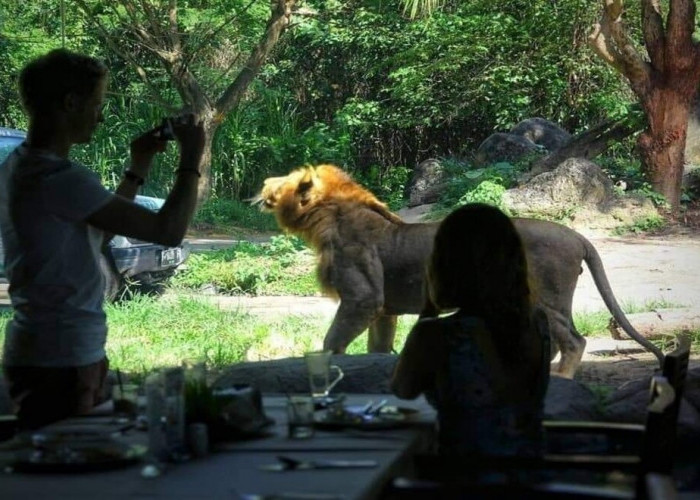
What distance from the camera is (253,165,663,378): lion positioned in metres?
6.26

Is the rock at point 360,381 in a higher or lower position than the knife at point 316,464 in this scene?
lower

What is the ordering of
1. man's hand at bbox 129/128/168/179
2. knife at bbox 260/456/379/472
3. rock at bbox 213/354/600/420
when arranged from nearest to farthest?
knife at bbox 260/456/379/472, man's hand at bbox 129/128/168/179, rock at bbox 213/354/600/420

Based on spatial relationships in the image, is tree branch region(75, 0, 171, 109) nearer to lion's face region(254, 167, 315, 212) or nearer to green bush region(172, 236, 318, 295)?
green bush region(172, 236, 318, 295)

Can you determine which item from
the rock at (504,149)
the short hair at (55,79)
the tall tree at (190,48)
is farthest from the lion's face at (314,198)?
the rock at (504,149)

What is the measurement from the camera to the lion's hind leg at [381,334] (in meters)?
6.51

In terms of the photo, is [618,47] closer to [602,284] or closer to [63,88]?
[602,284]

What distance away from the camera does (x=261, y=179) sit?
752 inches

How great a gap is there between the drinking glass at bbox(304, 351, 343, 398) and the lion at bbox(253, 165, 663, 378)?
2.96m

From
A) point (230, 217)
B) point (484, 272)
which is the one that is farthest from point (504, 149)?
point (484, 272)

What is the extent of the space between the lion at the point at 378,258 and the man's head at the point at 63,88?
10.3ft

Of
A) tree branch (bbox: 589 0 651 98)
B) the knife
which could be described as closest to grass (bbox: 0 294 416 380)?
the knife

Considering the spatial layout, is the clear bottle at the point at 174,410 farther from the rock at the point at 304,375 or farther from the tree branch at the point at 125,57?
the tree branch at the point at 125,57

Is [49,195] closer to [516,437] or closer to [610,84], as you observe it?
[516,437]

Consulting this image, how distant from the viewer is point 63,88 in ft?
10.5
